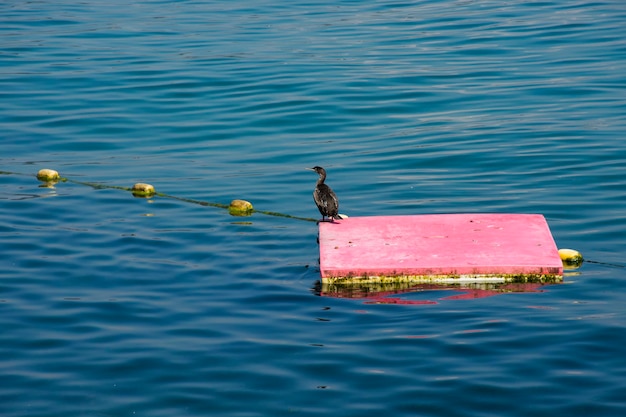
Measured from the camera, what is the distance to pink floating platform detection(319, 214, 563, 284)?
10.1 metres

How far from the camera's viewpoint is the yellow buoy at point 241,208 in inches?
509

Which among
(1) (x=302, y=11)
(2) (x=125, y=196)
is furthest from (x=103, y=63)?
(2) (x=125, y=196)

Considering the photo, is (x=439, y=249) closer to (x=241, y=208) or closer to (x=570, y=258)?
(x=570, y=258)

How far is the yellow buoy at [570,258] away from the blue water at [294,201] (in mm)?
240

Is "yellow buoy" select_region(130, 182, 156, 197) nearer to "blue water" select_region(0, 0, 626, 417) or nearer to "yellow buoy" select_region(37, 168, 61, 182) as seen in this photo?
"blue water" select_region(0, 0, 626, 417)

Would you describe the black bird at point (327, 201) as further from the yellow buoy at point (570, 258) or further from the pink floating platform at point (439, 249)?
the yellow buoy at point (570, 258)

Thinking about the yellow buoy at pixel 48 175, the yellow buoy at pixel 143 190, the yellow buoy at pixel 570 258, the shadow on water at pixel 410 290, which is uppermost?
the yellow buoy at pixel 48 175

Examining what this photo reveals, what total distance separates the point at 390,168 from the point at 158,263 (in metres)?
4.76

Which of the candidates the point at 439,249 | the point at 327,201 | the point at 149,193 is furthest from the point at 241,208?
the point at 439,249

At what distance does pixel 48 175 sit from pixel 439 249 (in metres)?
6.27

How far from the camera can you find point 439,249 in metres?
10.5


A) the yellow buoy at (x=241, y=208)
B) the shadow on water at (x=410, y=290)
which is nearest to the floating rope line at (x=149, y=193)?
the yellow buoy at (x=241, y=208)

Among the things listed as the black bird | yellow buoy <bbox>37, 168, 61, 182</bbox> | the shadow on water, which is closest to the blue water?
the shadow on water

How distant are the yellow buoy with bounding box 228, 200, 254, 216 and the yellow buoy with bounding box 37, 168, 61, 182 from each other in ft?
9.58
